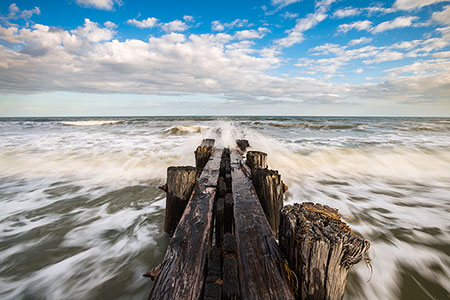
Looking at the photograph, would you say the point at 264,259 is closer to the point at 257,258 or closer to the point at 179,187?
the point at 257,258

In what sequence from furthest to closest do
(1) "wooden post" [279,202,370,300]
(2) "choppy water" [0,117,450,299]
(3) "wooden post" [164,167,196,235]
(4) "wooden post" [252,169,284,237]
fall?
(3) "wooden post" [164,167,196,235] → (4) "wooden post" [252,169,284,237] → (2) "choppy water" [0,117,450,299] → (1) "wooden post" [279,202,370,300]

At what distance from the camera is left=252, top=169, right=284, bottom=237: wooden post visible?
2.55 m

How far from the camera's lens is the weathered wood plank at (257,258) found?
1191mm

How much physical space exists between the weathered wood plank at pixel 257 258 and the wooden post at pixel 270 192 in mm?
450

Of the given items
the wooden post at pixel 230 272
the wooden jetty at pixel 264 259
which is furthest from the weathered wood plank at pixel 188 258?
the wooden post at pixel 230 272

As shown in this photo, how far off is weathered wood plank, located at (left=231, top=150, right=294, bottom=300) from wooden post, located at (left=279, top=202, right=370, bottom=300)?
134 mm

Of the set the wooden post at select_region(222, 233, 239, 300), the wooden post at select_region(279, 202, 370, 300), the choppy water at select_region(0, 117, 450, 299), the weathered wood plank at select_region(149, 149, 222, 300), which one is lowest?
the choppy water at select_region(0, 117, 450, 299)

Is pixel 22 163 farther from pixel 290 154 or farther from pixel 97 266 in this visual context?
pixel 290 154

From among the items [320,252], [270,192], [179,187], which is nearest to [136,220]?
[179,187]

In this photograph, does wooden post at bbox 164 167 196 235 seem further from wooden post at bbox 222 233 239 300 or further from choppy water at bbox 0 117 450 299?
wooden post at bbox 222 233 239 300

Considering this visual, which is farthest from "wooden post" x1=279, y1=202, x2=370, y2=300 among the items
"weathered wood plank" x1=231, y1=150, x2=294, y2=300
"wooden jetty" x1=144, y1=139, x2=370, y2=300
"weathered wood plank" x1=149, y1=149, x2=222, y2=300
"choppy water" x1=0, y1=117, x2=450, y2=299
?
"choppy water" x1=0, y1=117, x2=450, y2=299

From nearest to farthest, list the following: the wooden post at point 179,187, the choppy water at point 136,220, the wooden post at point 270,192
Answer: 1. the choppy water at point 136,220
2. the wooden post at point 270,192
3. the wooden post at point 179,187

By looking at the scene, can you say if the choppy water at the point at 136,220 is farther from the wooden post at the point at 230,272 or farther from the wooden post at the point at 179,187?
the wooden post at the point at 230,272

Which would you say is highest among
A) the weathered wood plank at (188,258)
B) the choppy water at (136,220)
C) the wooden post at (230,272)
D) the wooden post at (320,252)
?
the wooden post at (320,252)
